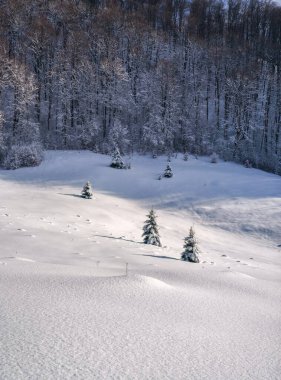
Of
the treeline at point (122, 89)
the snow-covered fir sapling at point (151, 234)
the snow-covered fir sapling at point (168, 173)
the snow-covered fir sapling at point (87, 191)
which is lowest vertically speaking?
the snow-covered fir sapling at point (151, 234)

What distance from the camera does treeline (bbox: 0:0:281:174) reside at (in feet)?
119

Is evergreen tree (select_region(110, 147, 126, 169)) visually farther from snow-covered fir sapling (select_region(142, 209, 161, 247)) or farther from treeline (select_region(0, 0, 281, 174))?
snow-covered fir sapling (select_region(142, 209, 161, 247))

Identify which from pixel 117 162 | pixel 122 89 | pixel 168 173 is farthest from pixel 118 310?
pixel 122 89

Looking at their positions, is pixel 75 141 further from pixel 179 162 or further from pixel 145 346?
pixel 145 346

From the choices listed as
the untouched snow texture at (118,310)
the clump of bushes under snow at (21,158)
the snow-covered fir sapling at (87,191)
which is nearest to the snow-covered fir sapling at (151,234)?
the untouched snow texture at (118,310)

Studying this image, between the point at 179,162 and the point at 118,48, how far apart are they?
19.4 metres

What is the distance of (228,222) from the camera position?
20.9 meters

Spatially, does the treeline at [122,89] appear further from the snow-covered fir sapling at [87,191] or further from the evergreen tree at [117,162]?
the snow-covered fir sapling at [87,191]

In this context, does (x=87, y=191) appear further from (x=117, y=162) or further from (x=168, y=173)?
(x=117, y=162)

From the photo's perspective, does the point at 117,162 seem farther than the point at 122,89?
No

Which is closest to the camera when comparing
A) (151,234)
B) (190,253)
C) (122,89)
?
(190,253)

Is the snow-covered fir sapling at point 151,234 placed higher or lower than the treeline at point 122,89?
lower

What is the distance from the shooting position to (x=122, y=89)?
135 feet

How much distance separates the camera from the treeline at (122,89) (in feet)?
119
